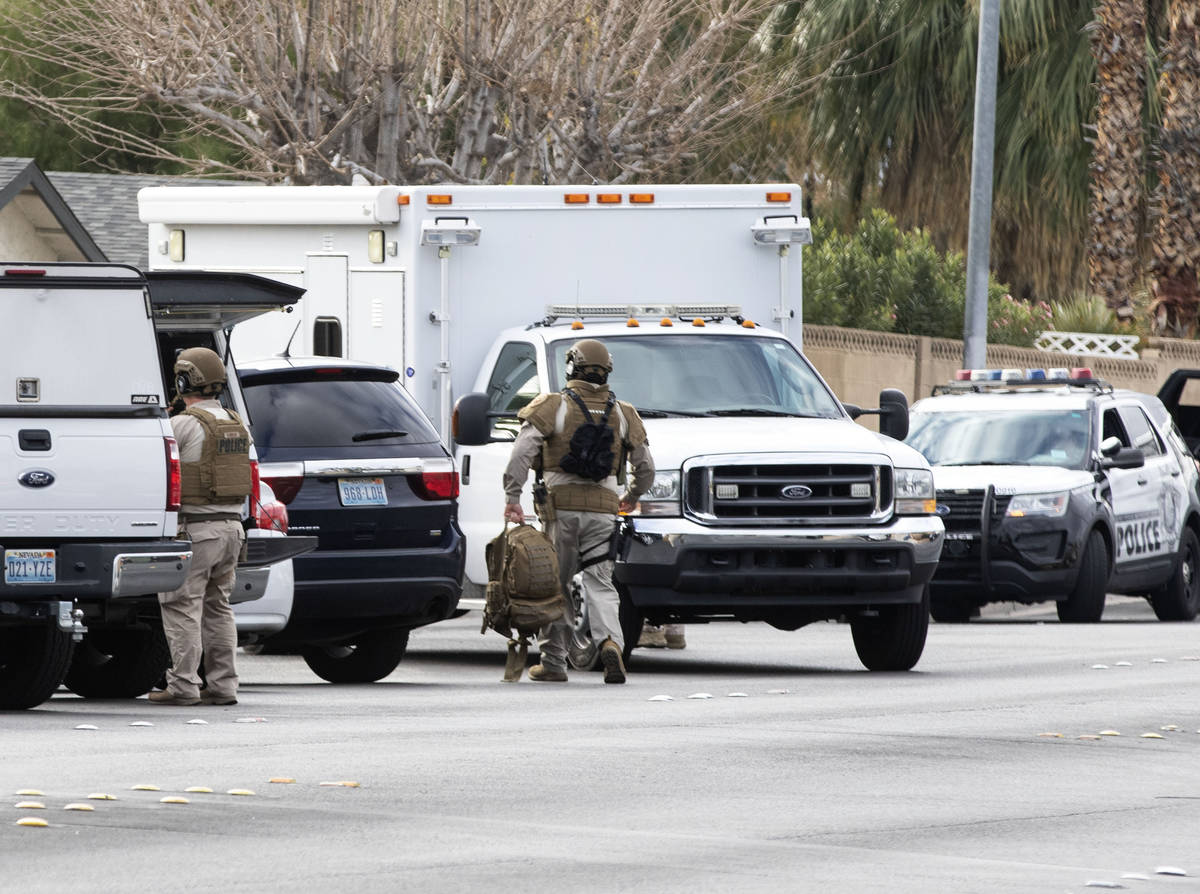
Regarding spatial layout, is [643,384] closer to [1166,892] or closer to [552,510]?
[552,510]

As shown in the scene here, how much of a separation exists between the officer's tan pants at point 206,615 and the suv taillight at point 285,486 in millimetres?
1314

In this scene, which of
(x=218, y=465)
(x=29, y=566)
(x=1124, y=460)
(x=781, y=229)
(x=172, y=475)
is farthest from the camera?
(x=1124, y=460)

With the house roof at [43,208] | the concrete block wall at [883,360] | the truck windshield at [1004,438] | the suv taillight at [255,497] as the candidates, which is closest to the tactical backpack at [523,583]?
the suv taillight at [255,497]

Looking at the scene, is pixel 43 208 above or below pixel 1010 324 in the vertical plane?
above

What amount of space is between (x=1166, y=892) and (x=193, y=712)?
5.87 meters

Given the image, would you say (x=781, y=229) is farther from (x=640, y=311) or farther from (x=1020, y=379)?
(x=1020, y=379)

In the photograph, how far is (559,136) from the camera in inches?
1071

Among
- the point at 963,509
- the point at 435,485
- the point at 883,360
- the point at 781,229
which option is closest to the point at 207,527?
the point at 435,485

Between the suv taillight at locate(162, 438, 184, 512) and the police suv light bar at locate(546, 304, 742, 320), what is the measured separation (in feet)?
18.2

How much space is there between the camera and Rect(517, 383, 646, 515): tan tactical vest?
535 inches

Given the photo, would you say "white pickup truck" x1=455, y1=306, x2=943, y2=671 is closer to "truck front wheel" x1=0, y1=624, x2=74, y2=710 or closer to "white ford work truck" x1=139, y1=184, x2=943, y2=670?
"white ford work truck" x1=139, y1=184, x2=943, y2=670

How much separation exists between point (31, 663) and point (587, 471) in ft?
10.9

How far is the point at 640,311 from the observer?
55.3ft

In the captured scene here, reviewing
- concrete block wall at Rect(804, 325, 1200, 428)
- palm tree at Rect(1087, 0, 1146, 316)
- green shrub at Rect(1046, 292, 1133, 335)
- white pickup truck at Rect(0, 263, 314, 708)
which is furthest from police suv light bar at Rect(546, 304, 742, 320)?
green shrub at Rect(1046, 292, 1133, 335)
